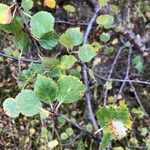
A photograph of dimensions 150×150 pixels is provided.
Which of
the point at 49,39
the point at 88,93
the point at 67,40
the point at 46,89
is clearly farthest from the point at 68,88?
the point at 88,93

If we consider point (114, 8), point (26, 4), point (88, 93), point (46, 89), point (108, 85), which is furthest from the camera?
point (114, 8)

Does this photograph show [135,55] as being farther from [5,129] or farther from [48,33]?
[48,33]

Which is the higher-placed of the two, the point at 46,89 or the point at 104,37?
the point at 46,89

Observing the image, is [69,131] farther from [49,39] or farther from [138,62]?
[49,39]

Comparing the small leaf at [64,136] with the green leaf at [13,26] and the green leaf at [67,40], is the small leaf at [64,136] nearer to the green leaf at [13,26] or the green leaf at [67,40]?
the green leaf at [67,40]

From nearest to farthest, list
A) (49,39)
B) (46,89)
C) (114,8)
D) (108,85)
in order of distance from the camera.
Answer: (46,89) → (49,39) → (108,85) → (114,8)

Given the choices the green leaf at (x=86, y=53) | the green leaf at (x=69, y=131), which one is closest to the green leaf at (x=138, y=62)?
the green leaf at (x=69, y=131)
